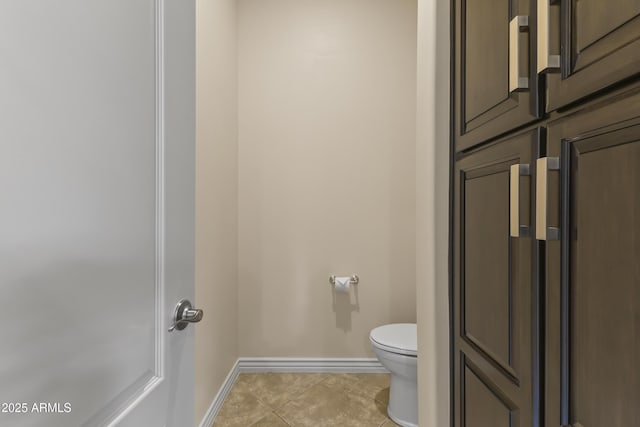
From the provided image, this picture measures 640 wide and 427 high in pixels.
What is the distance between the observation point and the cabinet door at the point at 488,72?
28.0 inches

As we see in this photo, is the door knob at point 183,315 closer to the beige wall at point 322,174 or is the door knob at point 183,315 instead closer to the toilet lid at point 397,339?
the toilet lid at point 397,339

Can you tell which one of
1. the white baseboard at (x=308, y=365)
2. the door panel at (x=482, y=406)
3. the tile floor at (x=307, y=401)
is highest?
the door panel at (x=482, y=406)

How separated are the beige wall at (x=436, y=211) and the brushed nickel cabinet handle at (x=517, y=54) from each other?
430 millimetres

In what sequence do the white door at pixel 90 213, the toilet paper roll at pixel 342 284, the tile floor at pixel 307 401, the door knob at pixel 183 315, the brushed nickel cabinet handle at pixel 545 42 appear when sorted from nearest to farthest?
the white door at pixel 90 213 → the brushed nickel cabinet handle at pixel 545 42 → the door knob at pixel 183 315 → the tile floor at pixel 307 401 → the toilet paper roll at pixel 342 284

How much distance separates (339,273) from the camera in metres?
2.44

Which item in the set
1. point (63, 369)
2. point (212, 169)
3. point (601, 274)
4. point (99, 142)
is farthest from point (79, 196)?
point (212, 169)

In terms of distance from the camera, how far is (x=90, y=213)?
1.69ft

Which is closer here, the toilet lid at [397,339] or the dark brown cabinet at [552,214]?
the dark brown cabinet at [552,214]

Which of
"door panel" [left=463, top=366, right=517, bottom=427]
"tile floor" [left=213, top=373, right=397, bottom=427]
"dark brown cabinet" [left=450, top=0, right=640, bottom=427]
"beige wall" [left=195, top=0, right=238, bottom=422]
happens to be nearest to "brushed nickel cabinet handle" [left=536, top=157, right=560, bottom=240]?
"dark brown cabinet" [left=450, top=0, right=640, bottom=427]

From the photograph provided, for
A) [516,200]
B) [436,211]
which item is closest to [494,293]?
[516,200]

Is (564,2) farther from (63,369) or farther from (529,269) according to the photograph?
(63,369)

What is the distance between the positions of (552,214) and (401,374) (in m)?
1.38

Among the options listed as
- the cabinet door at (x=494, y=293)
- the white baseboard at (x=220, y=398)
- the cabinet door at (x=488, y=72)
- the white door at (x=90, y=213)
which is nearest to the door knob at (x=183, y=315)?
the white door at (x=90, y=213)

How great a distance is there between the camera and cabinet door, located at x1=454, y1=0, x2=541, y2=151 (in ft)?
2.33
